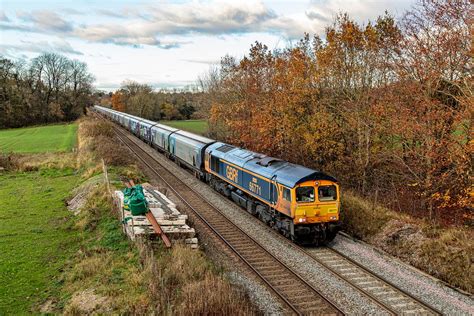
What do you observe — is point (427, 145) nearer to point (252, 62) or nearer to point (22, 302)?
point (22, 302)

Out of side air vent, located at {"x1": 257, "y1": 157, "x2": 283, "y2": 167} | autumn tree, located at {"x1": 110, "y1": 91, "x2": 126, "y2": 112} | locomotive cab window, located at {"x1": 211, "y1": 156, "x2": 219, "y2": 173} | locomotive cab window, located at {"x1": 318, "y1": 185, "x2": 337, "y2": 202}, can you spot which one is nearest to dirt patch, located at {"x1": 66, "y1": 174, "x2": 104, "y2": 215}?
locomotive cab window, located at {"x1": 211, "y1": 156, "x2": 219, "y2": 173}

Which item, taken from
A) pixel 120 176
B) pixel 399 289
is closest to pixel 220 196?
pixel 120 176

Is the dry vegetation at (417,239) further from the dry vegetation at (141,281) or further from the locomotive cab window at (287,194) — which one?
the dry vegetation at (141,281)

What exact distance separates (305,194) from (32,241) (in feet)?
36.9

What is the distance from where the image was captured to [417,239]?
14.7 meters

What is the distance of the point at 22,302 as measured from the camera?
36.5 feet

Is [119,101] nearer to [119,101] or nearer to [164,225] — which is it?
[119,101]

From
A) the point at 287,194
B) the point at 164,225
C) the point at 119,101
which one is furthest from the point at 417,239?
the point at 119,101

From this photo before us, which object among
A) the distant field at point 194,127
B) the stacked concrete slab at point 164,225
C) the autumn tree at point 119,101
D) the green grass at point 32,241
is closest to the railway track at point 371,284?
the stacked concrete slab at point 164,225

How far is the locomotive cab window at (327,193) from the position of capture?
15.4 metres

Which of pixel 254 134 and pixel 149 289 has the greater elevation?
pixel 254 134

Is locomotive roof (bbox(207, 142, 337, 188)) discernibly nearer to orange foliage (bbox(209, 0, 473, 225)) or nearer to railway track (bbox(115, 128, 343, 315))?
railway track (bbox(115, 128, 343, 315))

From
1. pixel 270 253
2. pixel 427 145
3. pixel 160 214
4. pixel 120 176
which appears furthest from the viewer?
pixel 120 176

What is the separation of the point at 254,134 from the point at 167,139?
31.4 ft
